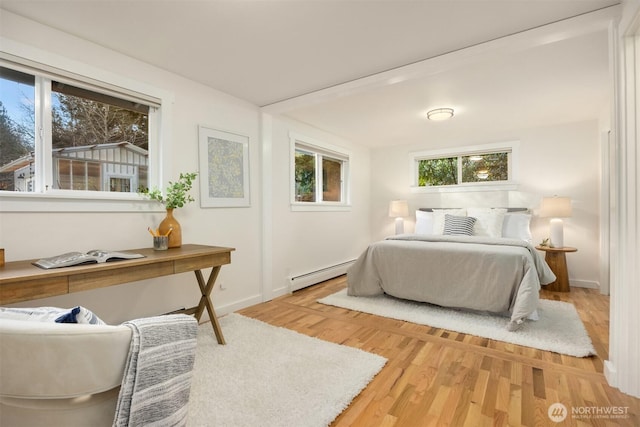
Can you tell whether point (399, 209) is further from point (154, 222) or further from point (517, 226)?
point (154, 222)

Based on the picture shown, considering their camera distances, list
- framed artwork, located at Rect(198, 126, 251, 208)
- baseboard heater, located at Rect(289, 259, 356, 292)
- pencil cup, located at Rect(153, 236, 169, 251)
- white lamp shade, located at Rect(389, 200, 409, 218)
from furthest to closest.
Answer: white lamp shade, located at Rect(389, 200, 409, 218)
baseboard heater, located at Rect(289, 259, 356, 292)
framed artwork, located at Rect(198, 126, 251, 208)
pencil cup, located at Rect(153, 236, 169, 251)

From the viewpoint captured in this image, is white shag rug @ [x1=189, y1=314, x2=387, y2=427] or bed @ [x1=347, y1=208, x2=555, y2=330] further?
bed @ [x1=347, y1=208, x2=555, y2=330]

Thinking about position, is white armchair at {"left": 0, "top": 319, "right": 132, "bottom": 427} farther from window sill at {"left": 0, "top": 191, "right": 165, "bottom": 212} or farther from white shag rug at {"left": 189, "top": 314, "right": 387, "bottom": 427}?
window sill at {"left": 0, "top": 191, "right": 165, "bottom": 212}

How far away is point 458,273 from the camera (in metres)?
2.92

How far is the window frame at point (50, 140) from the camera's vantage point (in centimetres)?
183

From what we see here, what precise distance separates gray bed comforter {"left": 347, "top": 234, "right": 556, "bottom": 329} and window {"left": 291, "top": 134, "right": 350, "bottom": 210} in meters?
1.30

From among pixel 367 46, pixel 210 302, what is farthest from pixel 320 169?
pixel 210 302

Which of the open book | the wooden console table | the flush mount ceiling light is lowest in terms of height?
the wooden console table

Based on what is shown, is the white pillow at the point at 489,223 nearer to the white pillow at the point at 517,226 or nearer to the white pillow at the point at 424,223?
the white pillow at the point at 517,226

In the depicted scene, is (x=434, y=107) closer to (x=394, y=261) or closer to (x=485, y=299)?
(x=394, y=261)

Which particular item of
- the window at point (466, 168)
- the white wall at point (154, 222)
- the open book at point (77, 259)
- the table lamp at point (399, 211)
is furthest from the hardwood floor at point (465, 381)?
the table lamp at point (399, 211)

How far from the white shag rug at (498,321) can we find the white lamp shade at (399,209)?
6.20ft

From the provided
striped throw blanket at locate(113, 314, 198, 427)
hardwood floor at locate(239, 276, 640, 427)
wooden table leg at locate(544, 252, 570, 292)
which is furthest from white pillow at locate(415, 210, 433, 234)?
striped throw blanket at locate(113, 314, 198, 427)

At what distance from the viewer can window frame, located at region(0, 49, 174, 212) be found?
1827mm
